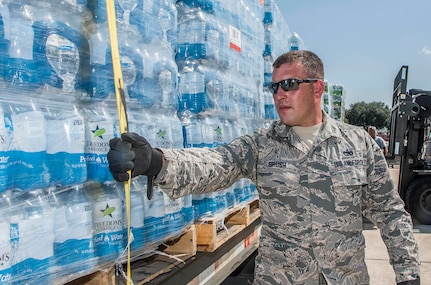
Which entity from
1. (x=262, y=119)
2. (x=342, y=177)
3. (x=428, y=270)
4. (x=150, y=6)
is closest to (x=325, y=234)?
(x=342, y=177)

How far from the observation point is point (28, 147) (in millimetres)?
1744

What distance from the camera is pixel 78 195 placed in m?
2.05

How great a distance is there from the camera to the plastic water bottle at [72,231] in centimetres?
189

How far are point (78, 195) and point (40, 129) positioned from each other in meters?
0.39

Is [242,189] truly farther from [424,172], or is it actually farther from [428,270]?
[424,172]

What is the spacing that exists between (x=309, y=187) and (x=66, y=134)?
1.12 metres

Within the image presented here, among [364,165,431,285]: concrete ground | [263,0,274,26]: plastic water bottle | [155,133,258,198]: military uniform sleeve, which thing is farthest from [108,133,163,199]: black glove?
[364,165,431,285]: concrete ground

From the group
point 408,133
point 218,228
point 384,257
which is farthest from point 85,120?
point 408,133

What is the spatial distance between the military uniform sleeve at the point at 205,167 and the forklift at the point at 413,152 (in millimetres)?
6360

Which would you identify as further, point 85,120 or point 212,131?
point 212,131

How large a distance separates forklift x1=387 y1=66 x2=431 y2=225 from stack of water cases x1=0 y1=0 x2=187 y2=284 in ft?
21.1

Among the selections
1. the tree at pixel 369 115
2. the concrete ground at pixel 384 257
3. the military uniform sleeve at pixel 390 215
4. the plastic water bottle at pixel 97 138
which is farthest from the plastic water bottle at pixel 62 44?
the tree at pixel 369 115

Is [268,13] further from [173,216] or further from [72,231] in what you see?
[72,231]

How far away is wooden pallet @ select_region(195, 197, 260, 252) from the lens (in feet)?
9.50
